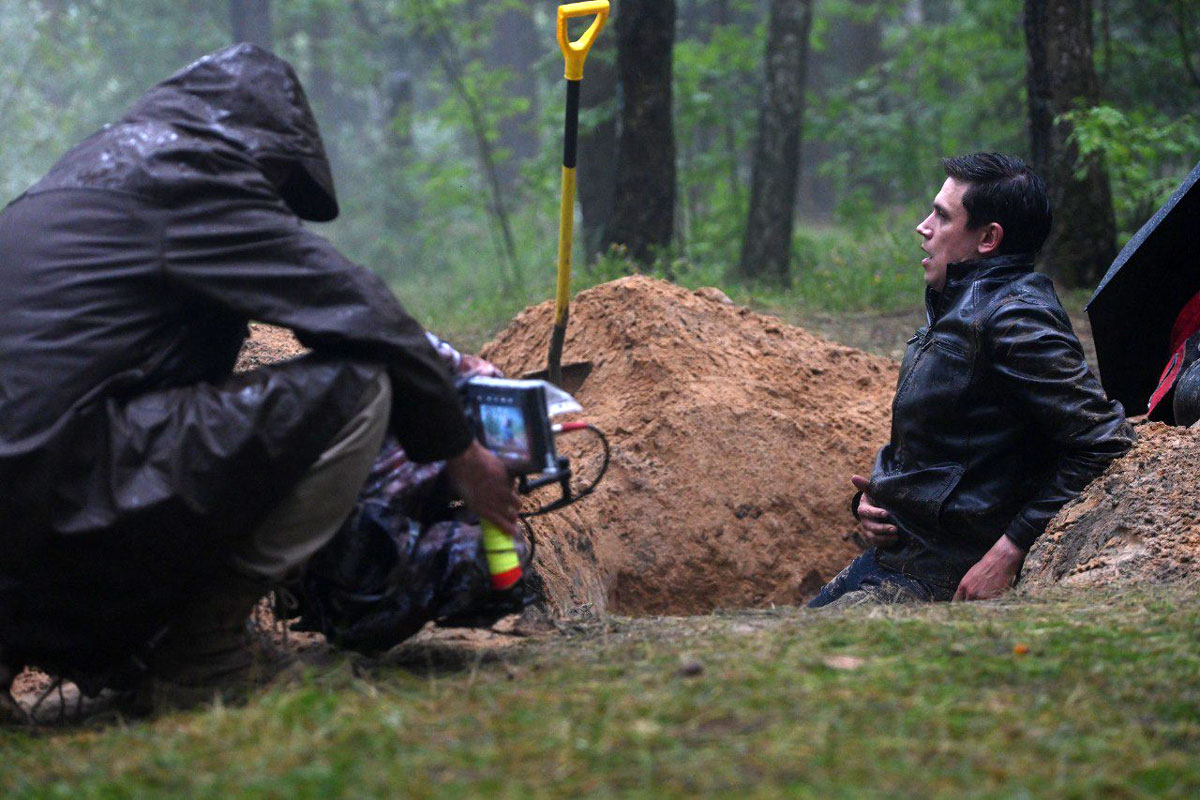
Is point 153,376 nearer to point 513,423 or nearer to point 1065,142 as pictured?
point 513,423

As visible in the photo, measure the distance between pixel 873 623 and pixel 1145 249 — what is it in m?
2.23

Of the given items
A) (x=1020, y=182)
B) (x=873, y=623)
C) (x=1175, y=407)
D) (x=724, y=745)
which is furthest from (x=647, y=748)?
(x=1175, y=407)

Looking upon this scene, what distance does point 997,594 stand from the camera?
3.58 m

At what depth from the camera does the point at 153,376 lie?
2.52 m

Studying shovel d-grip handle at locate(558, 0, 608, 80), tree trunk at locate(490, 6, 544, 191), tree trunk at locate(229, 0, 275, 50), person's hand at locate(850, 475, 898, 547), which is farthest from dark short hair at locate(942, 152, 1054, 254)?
tree trunk at locate(490, 6, 544, 191)

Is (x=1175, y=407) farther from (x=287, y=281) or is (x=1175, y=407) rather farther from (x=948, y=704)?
(x=287, y=281)

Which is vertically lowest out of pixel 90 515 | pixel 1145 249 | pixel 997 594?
pixel 997 594

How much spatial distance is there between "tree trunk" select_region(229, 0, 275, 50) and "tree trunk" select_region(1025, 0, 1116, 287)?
516 inches

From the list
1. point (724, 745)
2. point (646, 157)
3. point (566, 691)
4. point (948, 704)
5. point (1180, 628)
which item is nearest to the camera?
point (724, 745)

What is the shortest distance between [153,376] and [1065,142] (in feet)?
20.3

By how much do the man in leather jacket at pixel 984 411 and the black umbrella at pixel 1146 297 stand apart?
74cm

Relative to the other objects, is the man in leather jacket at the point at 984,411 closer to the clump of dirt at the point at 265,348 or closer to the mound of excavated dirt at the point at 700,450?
the mound of excavated dirt at the point at 700,450

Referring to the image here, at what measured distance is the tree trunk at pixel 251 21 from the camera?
17359 millimetres

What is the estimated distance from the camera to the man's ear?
373 cm
